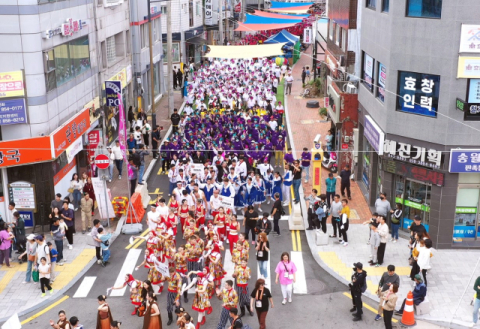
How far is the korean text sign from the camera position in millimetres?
18578

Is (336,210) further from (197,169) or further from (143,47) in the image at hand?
(143,47)

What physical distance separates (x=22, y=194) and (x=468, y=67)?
14.9 m

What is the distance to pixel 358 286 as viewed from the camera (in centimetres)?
1466

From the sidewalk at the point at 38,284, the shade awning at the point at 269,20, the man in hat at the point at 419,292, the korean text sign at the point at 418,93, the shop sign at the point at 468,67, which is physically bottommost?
the sidewalk at the point at 38,284

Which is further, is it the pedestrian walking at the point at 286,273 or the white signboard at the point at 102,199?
the white signboard at the point at 102,199

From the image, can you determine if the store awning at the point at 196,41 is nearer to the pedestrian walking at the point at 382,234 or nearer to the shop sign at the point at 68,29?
the shop sign at the point at 68,29

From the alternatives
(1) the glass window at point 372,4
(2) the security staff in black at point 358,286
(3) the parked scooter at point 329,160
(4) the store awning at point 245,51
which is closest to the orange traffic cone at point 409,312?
(2) the security staff in black at point 358,286

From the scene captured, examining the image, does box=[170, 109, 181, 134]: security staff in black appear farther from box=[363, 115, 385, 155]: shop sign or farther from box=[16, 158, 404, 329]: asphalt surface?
box=[16, 158, 404, 329]: asphalt surface

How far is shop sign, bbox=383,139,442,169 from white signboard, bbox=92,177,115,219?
9657 millimetres

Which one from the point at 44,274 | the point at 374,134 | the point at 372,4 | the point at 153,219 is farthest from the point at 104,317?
the point at 372,4

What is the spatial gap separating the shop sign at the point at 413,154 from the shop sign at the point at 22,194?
1199cm

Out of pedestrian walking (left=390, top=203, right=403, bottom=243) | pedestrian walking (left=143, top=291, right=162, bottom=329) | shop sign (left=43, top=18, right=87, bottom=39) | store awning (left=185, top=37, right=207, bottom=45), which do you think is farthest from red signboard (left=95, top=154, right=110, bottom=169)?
store awning (left=185, top=37, right=207, bottom=45)

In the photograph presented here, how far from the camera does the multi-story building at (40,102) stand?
19.6 meters

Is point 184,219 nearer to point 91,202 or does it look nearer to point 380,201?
point 91,202
